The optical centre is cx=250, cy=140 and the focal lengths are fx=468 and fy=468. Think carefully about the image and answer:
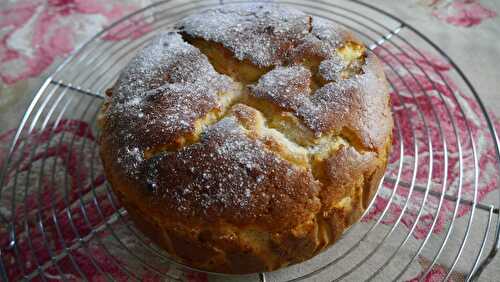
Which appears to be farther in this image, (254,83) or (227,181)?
(254,83)

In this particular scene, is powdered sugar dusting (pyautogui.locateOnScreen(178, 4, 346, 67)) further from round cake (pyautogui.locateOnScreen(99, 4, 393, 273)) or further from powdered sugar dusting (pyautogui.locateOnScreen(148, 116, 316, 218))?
powdered sugar dusting (pyautogui.locateOnScreen(148, 116, 316, 218))

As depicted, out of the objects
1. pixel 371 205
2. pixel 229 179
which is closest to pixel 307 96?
pixel 229 179

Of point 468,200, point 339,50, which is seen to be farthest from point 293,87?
point 468,200

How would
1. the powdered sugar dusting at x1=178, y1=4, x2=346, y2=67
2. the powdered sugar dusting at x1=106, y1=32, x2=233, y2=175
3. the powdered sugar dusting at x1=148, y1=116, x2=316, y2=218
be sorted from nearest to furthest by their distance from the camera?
the powdered sugar dusting at x1=148, y1=116, x2=316, y2=218 < the powdered sugar dusting at x1=106, y1=32, x2=233, y2=175 < the powdered sugar dusting at x1=178, y1=4, x2=346, y2=67

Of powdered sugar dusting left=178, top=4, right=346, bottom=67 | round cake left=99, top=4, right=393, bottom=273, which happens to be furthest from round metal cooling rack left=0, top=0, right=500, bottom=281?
powdered sugar dusting left=178, top=4, right=346, bottom=67

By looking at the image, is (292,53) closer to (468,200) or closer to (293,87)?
(293,87)

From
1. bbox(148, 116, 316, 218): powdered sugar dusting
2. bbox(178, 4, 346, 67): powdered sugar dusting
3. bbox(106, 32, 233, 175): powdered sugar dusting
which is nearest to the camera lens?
bbox(148, 116, 316, 218): powdered sugar dusting

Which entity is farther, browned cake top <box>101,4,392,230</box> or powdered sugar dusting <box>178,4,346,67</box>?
powdered sugar dusting <box>178,4,346,67</box>
